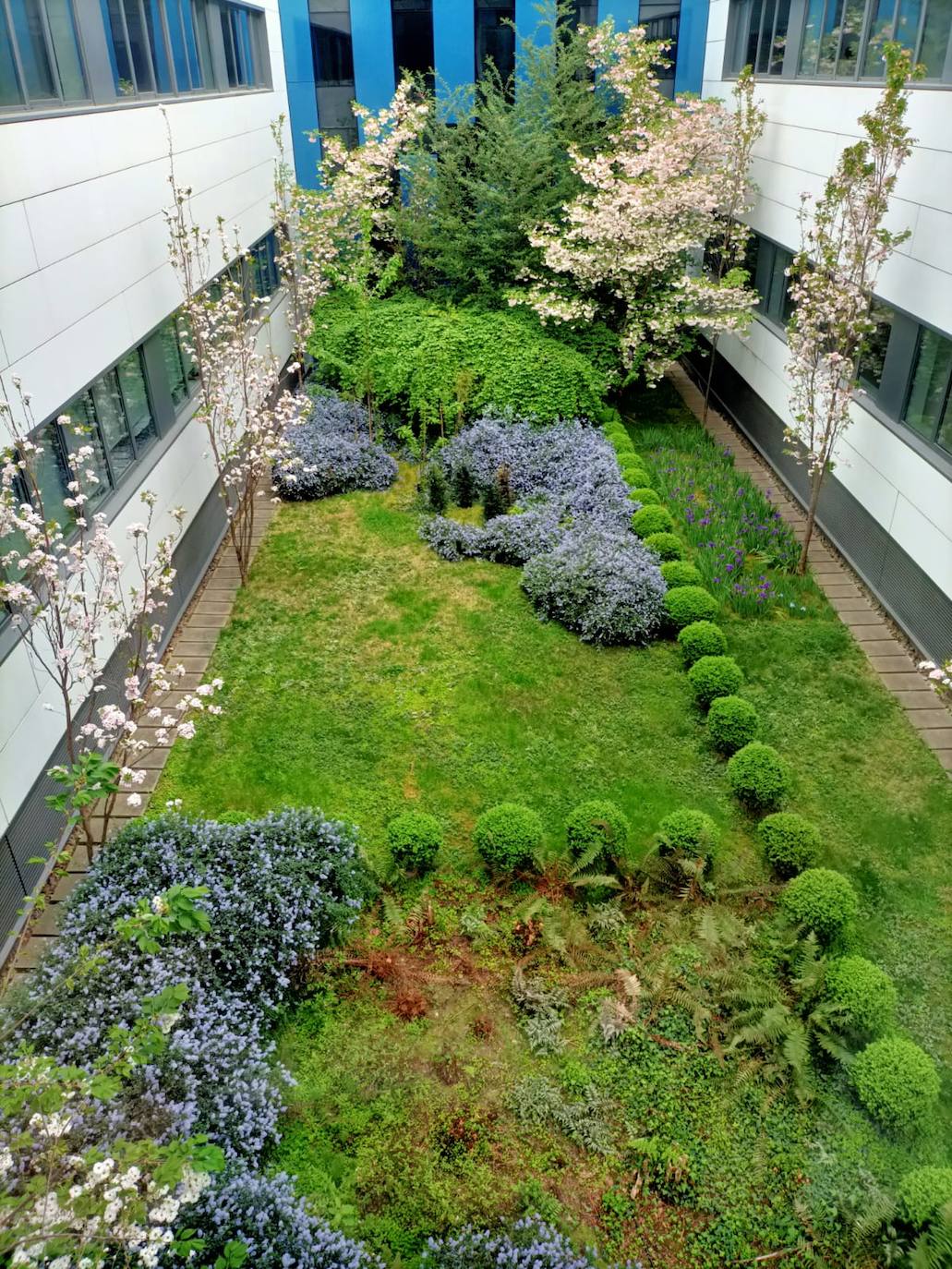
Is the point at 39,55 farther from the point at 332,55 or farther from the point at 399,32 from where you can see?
the point at 399,32

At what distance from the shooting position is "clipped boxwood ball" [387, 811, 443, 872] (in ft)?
25.6

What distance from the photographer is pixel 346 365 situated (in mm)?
16109

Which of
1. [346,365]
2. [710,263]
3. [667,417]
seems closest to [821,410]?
[667,417]

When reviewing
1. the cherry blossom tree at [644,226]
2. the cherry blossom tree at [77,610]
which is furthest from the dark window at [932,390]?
the cherry blossom tree at [77,610]

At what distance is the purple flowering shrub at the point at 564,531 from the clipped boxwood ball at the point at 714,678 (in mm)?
1323

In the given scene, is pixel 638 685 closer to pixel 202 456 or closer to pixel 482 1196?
pixel 482 1196

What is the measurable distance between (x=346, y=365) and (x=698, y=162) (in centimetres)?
730

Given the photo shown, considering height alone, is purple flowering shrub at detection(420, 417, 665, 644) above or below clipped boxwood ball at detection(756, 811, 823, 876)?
above

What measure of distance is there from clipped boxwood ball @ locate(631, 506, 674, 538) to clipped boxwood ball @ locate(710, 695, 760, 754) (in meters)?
3.81

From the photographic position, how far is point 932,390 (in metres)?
10.3

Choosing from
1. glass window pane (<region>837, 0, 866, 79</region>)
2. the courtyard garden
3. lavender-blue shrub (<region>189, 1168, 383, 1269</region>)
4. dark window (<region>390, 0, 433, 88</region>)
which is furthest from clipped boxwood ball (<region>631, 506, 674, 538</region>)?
dark window (<region>390, 0, 433, 88</region>)

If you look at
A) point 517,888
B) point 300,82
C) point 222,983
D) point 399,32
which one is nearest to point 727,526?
point 517,888

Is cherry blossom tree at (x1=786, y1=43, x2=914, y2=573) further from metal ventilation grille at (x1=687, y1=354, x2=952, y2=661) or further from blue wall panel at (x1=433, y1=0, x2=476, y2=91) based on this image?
blue wall panel at (x1=433, y1=0, x2=476, y2=91)

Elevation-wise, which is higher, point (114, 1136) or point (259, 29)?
point (259, 29)
